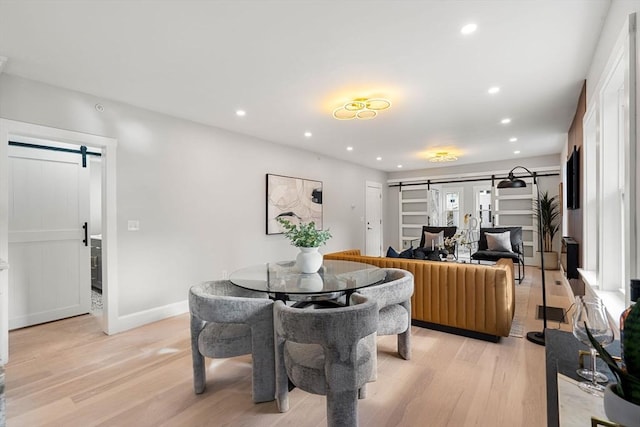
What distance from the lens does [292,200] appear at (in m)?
5.41

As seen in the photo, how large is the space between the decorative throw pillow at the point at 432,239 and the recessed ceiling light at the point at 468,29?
14.4 feet

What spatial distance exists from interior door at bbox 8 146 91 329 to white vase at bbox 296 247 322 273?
10.1ft

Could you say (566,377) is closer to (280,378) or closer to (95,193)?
(280,378)

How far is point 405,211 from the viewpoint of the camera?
8.61 metres

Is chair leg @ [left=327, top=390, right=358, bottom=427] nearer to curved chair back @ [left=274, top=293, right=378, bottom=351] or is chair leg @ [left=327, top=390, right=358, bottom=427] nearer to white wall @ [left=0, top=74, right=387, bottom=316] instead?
curved chair back @ [left=274, top=293, right=378, bottom=351]

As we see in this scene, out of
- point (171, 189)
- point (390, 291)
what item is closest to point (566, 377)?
point (390, 291)

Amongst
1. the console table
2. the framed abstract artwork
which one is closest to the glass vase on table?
the console table

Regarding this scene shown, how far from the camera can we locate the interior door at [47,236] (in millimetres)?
3414

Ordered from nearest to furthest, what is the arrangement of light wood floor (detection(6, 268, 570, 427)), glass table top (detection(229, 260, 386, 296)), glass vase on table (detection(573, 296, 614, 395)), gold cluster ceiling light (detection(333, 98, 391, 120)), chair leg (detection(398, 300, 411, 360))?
1. glass vase on table (detection(573, 296, 614, 395))
2. light wood floor (detection(6, 268, 570, 427))
3. glass table top (detection(229, 260, 386, 296))
4. chair leg (detection(398, 300, 411, 360))
5. gold cluster ceiling light (detection(333, 98, 391, 120))

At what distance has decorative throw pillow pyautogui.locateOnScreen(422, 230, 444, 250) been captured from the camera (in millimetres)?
6048

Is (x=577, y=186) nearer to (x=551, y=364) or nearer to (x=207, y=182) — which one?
(x=551, y=364)

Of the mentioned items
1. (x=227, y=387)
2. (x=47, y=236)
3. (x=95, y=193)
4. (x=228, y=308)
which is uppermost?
(x=95, y=193)

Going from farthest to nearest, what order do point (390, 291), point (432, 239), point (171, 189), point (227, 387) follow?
point (432, 239) → point (171, 189) → point (390, 291) → point (227, 387)

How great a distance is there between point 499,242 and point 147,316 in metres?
5.75
